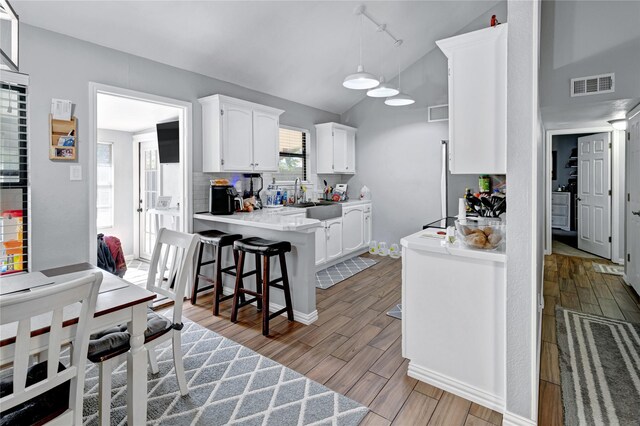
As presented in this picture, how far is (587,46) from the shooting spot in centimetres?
376

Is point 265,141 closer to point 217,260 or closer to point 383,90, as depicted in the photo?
point 383,90

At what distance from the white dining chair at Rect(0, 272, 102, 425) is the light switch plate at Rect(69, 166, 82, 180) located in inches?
74.5

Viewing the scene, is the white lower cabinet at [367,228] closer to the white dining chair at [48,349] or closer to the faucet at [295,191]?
the faucet at [295,191]

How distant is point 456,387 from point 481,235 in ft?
3.07

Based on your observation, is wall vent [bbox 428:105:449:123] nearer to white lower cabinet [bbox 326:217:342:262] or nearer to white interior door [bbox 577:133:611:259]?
white lower cabinet [bbox 326:217:342:262]

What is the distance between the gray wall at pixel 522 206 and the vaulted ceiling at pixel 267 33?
7.80ft

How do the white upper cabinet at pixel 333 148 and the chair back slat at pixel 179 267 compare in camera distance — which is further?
the white upper cabinet at pixel 333 148

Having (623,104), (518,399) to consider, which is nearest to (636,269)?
(623,104)

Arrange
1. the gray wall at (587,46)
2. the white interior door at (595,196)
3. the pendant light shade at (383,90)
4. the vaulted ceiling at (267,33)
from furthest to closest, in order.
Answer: the white interior door at (595,196) < the pendant light shade at (383,90) < the gray wall at (587,46) < the vaulted ceiling at (267,33)

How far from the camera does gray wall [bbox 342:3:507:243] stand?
199 inches

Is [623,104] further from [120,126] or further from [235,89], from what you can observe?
[120,126]

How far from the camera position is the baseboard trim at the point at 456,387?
1871 millimetres

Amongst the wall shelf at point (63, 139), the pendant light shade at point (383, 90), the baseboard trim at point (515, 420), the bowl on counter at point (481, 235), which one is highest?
the pendant light shade at point (383, 90)

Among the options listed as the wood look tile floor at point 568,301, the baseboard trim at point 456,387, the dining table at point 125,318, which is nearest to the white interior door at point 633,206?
the wood look tile floor at point 568,301
